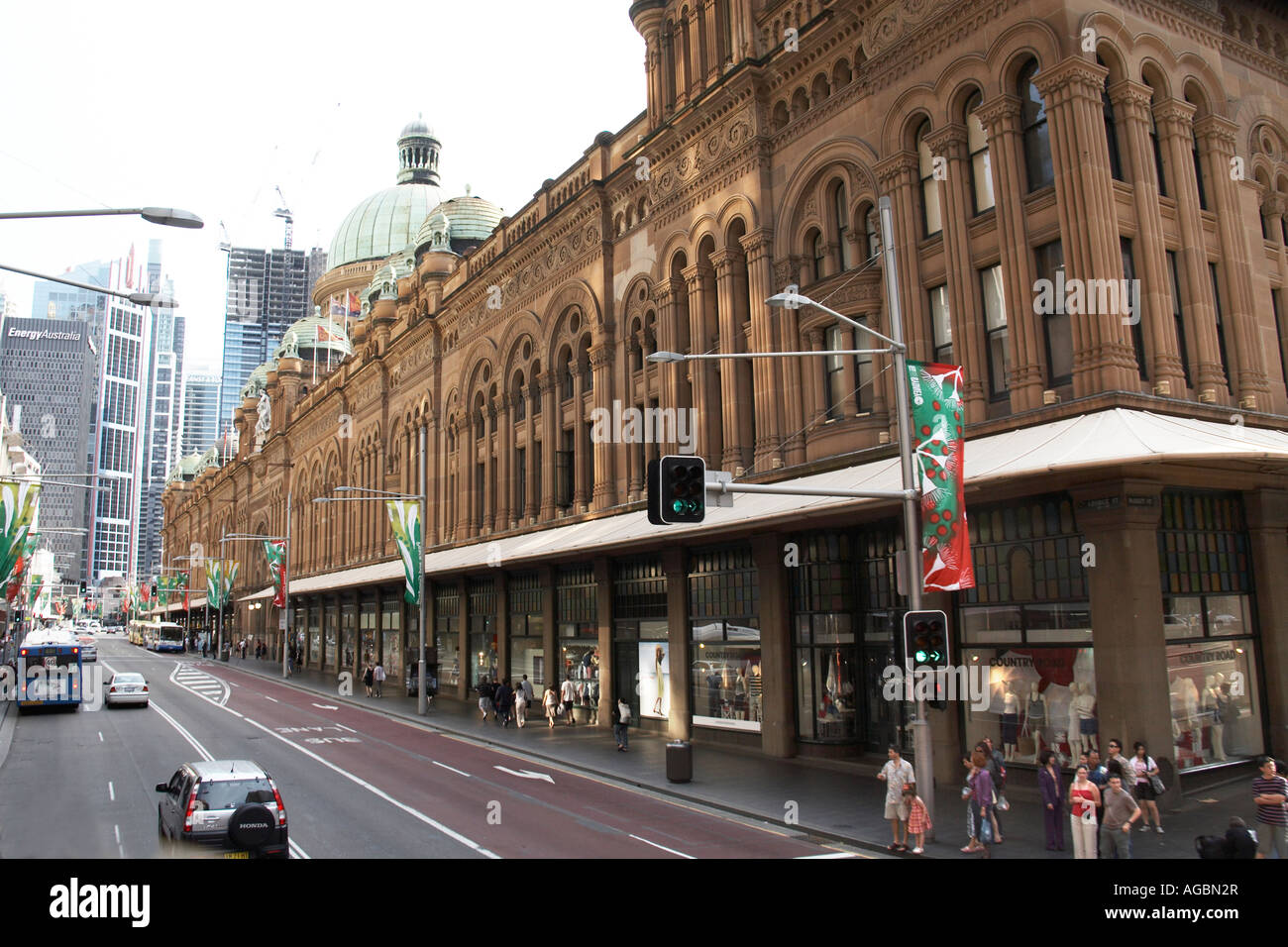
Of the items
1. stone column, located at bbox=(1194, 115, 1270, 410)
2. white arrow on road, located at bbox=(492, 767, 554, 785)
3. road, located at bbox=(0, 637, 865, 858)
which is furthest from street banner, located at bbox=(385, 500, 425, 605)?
stone column, located at bbox=(1194, 115, 1270, 410)

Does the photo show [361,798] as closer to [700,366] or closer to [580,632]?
[580,632]

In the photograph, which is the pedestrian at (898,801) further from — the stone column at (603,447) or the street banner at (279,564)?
the street banner at (279,564)

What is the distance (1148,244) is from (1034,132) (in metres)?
3.36

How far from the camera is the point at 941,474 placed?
15414 mm

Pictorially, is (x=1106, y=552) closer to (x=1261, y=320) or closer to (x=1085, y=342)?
(x=1085, y=342)

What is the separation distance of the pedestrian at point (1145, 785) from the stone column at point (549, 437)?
24.6 m

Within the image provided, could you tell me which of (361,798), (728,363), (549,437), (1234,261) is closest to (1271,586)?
(1234,261)

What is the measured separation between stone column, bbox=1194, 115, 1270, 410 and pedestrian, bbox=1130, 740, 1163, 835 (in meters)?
8.94

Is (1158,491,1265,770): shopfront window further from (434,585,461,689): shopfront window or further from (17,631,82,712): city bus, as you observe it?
(17,631,82,712): city bus

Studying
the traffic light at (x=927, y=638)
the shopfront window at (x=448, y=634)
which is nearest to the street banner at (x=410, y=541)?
the shopfront window at (x=448, y=634)

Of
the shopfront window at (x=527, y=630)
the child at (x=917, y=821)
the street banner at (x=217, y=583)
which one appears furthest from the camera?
the street banner at (x=217, y=583)

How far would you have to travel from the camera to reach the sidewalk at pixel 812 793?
587 inches

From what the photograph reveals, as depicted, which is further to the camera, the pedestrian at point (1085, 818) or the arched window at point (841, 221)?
the arched window at point (841, 221)
